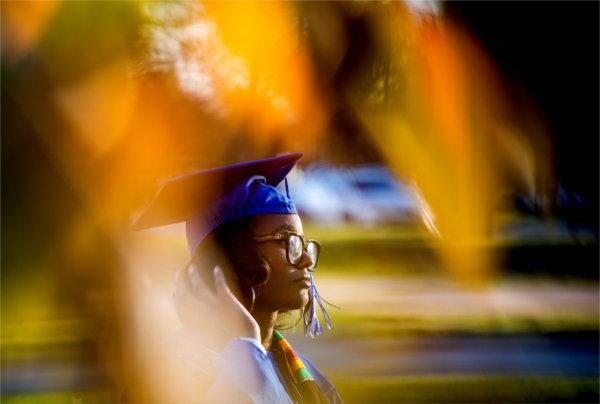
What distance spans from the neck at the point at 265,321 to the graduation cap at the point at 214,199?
0.72ft

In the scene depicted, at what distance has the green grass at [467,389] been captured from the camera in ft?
19.4

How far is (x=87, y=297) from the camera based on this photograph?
4.46 m

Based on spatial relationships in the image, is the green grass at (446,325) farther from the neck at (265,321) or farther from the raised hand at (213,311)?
the raised hand at (213,311)

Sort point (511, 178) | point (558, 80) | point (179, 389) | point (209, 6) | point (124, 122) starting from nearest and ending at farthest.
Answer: point (179, 389) < point (558, 80) < point (511, 178) < point (209, 6) < point (124, 122)

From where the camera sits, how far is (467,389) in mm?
6180

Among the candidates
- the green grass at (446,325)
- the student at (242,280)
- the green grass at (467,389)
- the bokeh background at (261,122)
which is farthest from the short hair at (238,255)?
the green grass at (446,325)

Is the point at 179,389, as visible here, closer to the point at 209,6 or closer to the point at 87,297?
the point at 87,297

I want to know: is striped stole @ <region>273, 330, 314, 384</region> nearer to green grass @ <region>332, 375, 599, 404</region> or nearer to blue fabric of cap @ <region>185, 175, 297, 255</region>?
blue fabric of cap @ <region>185, 175, 297, 255</region>

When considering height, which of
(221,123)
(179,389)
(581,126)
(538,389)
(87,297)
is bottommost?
(538,389)

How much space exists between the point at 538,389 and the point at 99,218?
133 inches

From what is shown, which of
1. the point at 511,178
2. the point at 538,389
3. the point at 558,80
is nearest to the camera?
the point at 558,80

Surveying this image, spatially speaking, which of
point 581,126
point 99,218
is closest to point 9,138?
point 99,218

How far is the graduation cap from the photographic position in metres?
2.23

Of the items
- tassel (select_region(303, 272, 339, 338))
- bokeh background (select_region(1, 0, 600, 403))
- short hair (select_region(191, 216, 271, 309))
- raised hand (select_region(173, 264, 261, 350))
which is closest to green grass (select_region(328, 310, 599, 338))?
bokeh background (select_region(1, 0, 600, 403))
